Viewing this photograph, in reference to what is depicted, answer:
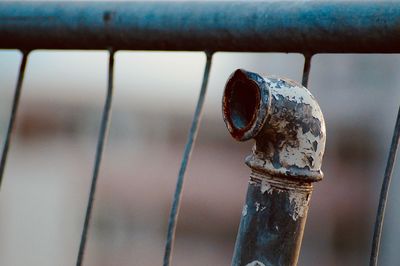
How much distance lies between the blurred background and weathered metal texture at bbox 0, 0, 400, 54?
950 cm

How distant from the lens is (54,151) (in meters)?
22.3

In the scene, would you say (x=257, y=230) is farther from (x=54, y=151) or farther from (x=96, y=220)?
(x=54, y=151)

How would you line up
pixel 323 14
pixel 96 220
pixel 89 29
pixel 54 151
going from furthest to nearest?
pixel 54 151 → pixel 96 220 → pixel 89 29 → pixel 323 14

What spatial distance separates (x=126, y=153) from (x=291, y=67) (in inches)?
160

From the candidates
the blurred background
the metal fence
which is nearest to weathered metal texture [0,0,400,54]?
the metal fence

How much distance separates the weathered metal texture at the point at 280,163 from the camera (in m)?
1.29

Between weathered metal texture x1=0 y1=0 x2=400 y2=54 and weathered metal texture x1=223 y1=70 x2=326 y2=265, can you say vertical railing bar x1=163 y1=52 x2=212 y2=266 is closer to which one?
weathered metal texture x1=0 y1=0 x2=400 y2=54

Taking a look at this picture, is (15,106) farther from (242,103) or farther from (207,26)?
(242,103)

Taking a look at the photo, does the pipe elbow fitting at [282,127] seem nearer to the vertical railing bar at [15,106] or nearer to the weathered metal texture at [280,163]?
the weathered metal texture at [280,163]

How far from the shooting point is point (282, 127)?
4.25 ft

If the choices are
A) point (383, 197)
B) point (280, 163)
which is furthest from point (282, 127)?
point (383, 197)

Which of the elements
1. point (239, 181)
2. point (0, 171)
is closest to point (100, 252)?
point (239, 181)

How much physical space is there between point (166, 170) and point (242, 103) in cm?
1517

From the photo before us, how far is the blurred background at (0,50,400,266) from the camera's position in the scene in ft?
49.4
